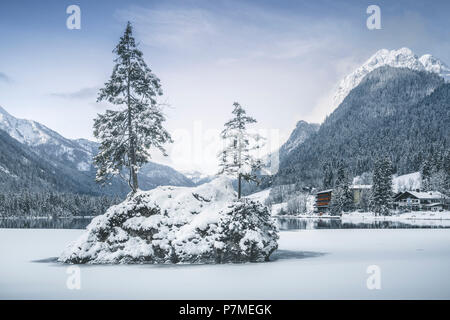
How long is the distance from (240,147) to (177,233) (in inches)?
420

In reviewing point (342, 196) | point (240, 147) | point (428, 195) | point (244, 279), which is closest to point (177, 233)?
point (244, 279)

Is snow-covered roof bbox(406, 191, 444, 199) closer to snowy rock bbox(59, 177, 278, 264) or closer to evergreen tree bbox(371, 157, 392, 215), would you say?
evergreen tree bbox(371, 157, 392, 215)

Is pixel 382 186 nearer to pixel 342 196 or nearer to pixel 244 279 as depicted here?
pixel 342 196

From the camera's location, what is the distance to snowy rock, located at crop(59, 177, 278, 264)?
60.3ft

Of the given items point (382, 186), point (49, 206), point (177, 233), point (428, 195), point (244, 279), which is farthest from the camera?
point (49, 206)

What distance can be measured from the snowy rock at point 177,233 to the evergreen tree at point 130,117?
5291 mm

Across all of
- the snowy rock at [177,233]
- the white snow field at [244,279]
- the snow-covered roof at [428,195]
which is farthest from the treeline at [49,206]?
the white snow field at [244,279]

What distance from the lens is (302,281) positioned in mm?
12664

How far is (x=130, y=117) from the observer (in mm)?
24922

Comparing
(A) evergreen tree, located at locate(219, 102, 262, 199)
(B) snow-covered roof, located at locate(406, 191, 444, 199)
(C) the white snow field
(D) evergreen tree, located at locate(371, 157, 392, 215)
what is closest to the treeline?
(D) evergreen tree, located at locate(371, 157, 392, 215)

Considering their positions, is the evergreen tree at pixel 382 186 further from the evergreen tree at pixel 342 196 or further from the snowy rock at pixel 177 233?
the snowy rock at pixel 177 233

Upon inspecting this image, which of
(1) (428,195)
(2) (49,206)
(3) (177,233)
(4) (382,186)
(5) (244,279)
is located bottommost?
(2) (49,206)

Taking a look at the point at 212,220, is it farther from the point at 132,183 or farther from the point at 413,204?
the point at 413,204
